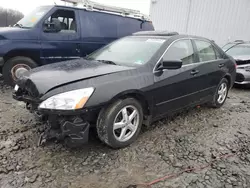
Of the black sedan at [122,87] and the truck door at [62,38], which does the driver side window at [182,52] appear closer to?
the black sedan at [122,87]

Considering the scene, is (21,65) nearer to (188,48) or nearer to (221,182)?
(188,48)

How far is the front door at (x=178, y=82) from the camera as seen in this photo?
124 inches

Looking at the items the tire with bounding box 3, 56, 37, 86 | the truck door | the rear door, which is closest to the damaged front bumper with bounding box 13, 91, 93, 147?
the rear door

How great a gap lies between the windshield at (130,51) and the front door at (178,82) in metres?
0.24

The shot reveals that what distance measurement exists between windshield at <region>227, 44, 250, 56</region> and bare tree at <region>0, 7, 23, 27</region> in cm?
1691

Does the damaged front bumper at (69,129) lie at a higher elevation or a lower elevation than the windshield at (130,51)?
lower

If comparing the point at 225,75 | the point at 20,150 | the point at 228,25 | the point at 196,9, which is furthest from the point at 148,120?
the point at 196,9

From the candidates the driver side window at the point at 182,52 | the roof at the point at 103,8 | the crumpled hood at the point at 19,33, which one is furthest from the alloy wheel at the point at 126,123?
the roof at the point at 103,8

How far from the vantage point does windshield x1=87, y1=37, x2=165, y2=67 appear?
3211 mm

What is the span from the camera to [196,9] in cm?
1292

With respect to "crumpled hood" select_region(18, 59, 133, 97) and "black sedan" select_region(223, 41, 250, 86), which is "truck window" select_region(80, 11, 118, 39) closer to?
"crumpled hood" select_region(18, 59, 133, 97)

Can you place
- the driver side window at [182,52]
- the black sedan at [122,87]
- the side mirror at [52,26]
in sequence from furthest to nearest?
the side mirror at [52,26]
the driver side window at [182,52]
the black sedan at [122,87]

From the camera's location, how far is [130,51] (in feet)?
11.4

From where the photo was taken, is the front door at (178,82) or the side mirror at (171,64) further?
the front door at (178,82)
